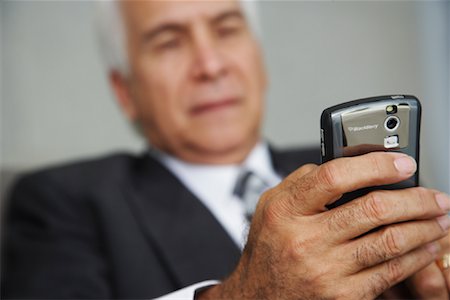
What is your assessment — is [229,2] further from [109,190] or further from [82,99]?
[82,99]

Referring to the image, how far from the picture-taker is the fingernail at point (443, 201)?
0.42m

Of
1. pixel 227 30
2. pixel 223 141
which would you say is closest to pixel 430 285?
pixel 223 141

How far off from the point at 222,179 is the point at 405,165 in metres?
0.47

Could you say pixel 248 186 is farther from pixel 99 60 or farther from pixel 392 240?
pixel 99 60

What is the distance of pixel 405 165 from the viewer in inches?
15.8

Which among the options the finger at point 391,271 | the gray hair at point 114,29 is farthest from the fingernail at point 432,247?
the gray hair at point 114,29

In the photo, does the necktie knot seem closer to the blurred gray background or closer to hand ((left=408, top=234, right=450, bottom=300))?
the blurred gray background

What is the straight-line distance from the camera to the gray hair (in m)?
0.99

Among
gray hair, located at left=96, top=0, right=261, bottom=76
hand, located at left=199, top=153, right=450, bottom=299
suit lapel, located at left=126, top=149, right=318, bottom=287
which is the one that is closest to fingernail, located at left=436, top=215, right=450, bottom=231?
hand, located at left=199, top=153, right=450, bottom=299

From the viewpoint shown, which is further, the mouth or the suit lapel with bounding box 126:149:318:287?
the mouth

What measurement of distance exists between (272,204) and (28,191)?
0.59 m

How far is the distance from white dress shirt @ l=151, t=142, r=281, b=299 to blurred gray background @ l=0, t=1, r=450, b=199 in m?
0.09

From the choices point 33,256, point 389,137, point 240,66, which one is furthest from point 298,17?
point 389,137

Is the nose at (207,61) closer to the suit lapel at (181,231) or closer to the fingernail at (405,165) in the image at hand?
the suit lapel at (181,231)
